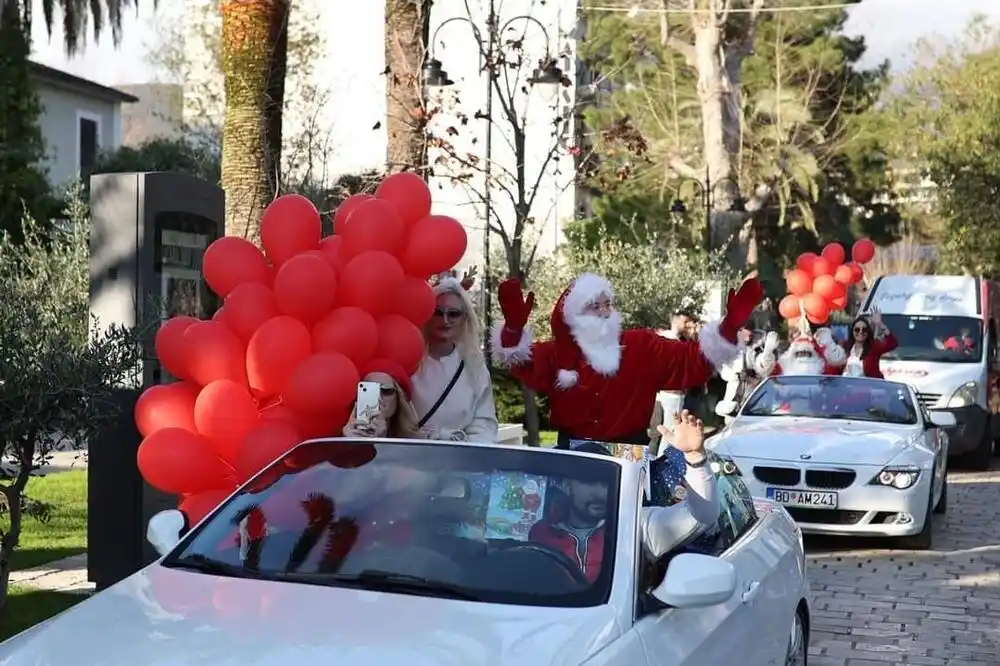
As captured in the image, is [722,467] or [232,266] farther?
[232,266]

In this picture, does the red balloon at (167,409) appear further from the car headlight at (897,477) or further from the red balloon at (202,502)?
A: the car headlight at (897,477)

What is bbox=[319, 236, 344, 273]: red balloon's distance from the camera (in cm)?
652

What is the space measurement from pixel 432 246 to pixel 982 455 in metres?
12.2

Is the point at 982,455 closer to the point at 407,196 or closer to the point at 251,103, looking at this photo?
the point at 251,103

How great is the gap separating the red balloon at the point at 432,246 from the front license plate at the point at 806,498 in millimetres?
4581

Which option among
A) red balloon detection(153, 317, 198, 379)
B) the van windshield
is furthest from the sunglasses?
the van windshield

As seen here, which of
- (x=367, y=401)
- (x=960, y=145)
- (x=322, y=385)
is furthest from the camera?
(x=960, y=145)

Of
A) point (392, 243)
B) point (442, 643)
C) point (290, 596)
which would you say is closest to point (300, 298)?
point (392, 243)

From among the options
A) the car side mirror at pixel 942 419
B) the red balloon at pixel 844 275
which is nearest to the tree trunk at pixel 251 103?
the car side mirror at pixel 942 419

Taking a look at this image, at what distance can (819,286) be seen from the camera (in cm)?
1762

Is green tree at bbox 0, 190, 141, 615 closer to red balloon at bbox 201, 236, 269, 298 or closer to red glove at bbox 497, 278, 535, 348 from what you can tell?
red balloon at bbox 201, 236, 269, 298

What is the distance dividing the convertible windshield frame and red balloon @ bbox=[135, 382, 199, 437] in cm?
681

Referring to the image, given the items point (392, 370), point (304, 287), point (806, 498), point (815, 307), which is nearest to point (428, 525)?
point (392, 370)

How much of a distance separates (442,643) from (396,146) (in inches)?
406
